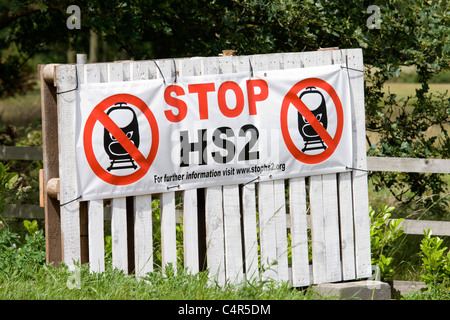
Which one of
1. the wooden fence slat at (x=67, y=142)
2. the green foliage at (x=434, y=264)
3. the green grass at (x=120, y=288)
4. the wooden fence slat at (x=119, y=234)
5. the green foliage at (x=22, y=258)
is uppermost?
the wooden fence slat at (x=67, y=142)

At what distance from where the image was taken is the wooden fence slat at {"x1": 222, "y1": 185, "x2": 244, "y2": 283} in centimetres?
461

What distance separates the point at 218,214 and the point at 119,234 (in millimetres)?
721

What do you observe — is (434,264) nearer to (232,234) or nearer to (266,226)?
(266,226)

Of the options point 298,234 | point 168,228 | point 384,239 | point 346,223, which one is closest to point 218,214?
point 168,228

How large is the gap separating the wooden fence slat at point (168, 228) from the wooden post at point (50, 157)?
0.71 metres

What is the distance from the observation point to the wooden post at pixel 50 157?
4293mm

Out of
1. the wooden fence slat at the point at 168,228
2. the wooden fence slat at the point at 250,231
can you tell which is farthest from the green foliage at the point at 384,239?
the wooden fence slat at the point at 168,228

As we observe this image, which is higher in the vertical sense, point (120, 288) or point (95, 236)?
point (95, 236)

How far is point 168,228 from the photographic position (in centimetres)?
447

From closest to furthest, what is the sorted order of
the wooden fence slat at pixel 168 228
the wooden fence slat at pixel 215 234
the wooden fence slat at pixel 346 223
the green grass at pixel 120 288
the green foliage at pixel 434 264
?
1. the green grass at pixel 120 288
2. the wooden fence slat at pixel 168 228
3. the wooden fence slat at pixel 215 234
4. the wooden fence slat at pixel 346 223
5. the green foliage at pixel 434 264

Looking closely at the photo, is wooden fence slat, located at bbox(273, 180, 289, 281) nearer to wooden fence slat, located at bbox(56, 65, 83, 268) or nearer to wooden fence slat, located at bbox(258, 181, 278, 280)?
wooden fence slat, located at bbox(258, 181, 278, 280)

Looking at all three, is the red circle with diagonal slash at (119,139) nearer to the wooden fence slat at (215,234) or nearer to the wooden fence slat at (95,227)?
the wooden fence slat at (95,227)

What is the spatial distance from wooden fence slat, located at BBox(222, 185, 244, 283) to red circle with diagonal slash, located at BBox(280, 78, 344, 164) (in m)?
0.55

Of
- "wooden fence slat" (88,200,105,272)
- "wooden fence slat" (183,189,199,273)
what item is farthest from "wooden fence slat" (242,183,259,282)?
"wooden fence slat" (88,200,105,272)
